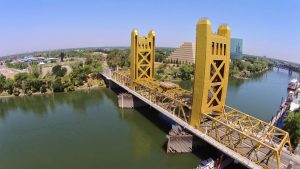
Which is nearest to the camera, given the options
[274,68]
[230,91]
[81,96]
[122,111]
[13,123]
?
[13,123]

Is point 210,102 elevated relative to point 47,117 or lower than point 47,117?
elevated

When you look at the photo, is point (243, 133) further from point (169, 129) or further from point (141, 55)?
point (141, 55)

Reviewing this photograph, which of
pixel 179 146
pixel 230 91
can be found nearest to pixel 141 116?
pixel 179 146

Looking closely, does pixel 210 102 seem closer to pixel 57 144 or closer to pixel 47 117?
pixel 57 144

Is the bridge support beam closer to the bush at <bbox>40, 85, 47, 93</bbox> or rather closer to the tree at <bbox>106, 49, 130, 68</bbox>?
the bush at <bbox>40, 85, 47, 93</bbox>

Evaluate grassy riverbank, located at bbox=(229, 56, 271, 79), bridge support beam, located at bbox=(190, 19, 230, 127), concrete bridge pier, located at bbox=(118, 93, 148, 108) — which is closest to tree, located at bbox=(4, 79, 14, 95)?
concrete bridge pier, located at bbox=(118, 93, 148, 108)

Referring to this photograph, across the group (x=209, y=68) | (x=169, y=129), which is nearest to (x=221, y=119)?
(x=209, y=68)

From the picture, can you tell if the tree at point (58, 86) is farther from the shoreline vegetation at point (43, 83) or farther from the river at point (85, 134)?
the river at point (85, 134)

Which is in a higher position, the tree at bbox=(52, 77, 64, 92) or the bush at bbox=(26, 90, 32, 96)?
the tree at bbox=(52, 77, 64, 92)
